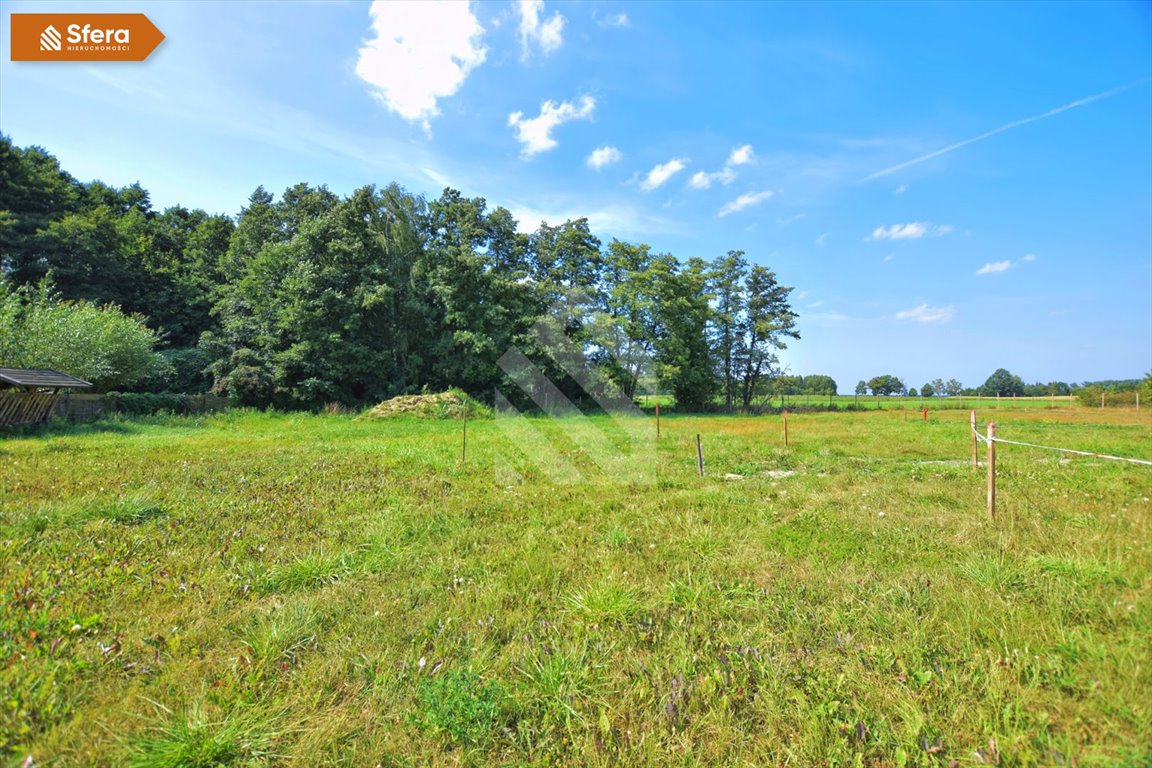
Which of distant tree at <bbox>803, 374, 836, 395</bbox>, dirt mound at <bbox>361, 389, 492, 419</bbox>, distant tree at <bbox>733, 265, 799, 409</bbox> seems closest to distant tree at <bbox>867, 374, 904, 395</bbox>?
distant tree at <bbox>803, 374, 836, 395</bbox>

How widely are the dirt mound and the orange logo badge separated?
16.5m

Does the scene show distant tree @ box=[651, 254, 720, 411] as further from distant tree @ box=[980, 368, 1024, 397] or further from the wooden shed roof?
distant tree @ box=[980, 368, 1024, 397]

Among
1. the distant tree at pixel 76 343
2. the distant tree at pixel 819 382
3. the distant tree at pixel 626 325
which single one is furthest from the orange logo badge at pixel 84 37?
the distant tree at pixel 819 382

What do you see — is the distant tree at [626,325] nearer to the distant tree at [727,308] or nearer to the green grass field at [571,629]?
the distant tree at [727,308]

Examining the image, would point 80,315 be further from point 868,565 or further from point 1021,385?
point 1021,385

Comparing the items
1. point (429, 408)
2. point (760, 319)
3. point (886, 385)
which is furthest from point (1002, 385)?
point (429, 408)

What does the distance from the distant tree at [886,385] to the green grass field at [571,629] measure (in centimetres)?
10183

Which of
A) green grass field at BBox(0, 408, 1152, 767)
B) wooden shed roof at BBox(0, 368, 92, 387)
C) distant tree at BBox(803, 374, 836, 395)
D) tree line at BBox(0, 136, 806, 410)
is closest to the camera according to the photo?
green grass field at BBox(0, 408, 1152, 767)

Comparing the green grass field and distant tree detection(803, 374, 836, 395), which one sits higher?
distant tree detection(803, 374, 836, 395)

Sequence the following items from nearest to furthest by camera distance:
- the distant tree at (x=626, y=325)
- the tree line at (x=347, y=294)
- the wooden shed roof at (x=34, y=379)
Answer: the wooden shed roof at (x=34, y=379)
the tree line at (x=347, y=294)
the distant tree at (x=626, y=325)

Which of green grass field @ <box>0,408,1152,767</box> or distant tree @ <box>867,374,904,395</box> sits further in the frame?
distant tree @ <box>867,374,904,395</box>

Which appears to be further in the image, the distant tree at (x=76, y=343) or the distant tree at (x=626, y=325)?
the distant tree at (x=626, y=325)

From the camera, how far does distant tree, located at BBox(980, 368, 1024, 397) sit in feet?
312

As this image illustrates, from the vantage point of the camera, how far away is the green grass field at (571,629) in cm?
238
